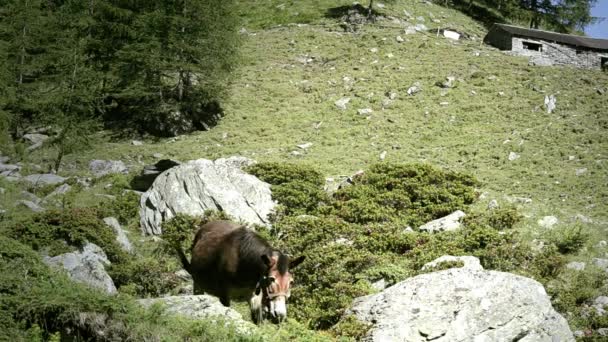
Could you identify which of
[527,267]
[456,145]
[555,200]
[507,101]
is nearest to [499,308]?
[527,267]

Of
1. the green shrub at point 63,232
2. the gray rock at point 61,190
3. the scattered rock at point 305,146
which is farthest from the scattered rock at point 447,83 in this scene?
the green shrub at point 63,232

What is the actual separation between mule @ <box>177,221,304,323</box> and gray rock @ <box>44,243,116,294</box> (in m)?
2.75

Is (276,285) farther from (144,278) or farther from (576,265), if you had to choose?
(576,265)

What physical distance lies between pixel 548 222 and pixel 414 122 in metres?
15.3

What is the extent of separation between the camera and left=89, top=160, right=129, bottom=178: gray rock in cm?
2538

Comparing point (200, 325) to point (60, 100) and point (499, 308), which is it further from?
point (60, 100)

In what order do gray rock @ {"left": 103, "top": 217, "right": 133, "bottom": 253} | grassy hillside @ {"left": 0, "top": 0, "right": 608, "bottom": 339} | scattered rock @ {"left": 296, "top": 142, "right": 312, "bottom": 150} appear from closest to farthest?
gray rock @ {"left": 103, "top": 217, "right": 133, "bottom": 253}
grassy hillside @ {"left": 0, "top": 0, "right": 608, "bottom": 339}
scattered rock @ {"left": 296, "top": 142, "right": 312, "bottom": 150}

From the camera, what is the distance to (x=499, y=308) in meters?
9.23

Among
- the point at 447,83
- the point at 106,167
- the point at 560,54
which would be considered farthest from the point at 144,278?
the point at 560,54

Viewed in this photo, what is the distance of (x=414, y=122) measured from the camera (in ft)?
103

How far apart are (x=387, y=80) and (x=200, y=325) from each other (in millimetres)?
33693

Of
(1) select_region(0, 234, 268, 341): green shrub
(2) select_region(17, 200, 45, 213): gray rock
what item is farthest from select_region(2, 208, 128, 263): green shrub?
(1) select_region(0, 234, 268, 341): green shrub

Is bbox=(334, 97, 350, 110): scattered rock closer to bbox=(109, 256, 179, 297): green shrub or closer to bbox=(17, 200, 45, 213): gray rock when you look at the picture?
bbox=(17, 200, 45, 213): gray rock

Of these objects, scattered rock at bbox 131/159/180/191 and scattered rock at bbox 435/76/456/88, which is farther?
scattered rock at bbox 435/76/456/88
